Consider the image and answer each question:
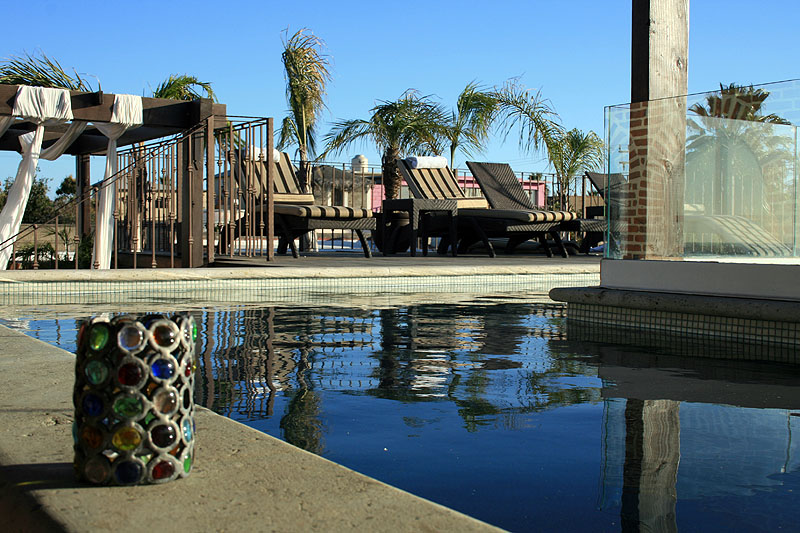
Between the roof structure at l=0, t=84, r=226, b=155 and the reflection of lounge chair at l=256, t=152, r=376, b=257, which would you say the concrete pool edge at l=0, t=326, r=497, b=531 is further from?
the reflection of lounge chair at l=256, t=152, r=376, b=257

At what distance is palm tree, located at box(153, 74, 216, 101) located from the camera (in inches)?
599

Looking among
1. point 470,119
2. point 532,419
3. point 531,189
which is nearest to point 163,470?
point 532,419

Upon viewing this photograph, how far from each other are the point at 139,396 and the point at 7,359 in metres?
1.66

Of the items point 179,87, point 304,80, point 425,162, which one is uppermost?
point 304,80

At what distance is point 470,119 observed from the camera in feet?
55.3

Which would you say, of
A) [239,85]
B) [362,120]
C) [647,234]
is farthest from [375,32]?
[647,234]

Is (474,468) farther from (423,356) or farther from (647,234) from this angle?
(647,234)

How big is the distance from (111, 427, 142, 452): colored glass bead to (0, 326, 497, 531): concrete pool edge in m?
0.08

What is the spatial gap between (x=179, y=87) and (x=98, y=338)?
1457 cm

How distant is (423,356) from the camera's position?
4078 mm

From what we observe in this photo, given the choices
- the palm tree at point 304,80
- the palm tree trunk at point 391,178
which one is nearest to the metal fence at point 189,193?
the palm tree trunk at point 391,178

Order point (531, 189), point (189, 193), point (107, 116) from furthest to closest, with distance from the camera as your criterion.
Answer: point (531, 189)
point (189, 193)
point (107, 116)

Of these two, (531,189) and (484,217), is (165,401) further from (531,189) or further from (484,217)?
(531,189)

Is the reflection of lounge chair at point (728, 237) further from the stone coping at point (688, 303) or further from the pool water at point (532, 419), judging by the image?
the pool water at point (532, 419)
